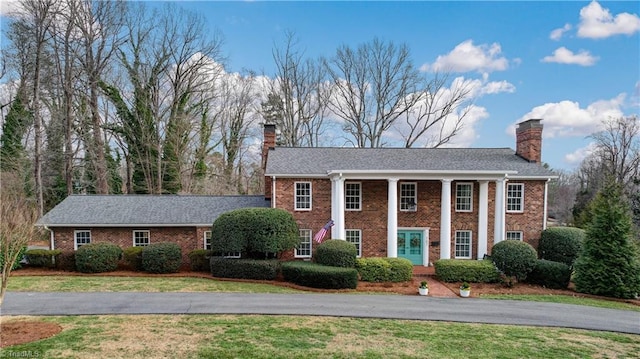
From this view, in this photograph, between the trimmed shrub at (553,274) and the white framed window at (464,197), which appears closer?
the trimmed shrub at (553,274)

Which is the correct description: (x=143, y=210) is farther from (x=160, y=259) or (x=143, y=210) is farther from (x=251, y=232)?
(x=251, y=232)

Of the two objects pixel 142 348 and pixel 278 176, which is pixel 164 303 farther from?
Answer: pixel 278 176

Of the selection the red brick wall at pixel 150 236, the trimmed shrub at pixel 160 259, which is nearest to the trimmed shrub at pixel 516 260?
the red brick wall at pixel 150 236

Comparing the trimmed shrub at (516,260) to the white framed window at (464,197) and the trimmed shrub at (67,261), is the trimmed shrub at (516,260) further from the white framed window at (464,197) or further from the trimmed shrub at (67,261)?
the trimmed shrub at (67,261)

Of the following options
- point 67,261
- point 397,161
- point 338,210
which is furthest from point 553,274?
point 67,261

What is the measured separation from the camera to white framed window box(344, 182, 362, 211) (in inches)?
758

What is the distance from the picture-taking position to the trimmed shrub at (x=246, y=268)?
52.7 feet

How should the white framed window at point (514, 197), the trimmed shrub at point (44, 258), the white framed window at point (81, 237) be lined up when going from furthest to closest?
the white framed window at point (514, 197), the white framed window at point (81, 237), the trimmed shrub at point (44, 258)

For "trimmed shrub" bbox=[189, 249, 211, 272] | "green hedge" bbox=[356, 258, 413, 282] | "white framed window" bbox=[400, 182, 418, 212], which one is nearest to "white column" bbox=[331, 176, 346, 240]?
"green hedge" bbox=[356, 258, 413, 282]

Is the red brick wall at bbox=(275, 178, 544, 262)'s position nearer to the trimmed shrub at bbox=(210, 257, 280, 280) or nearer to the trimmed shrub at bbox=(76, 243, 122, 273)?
the trimmed shrub at bbox=(210, 257, 280, 280)

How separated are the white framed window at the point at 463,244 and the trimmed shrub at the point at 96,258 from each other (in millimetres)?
18766

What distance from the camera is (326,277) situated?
14672 millimetres

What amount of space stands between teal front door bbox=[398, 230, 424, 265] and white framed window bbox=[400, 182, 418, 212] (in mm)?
1348

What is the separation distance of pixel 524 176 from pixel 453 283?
7791 millimetres
